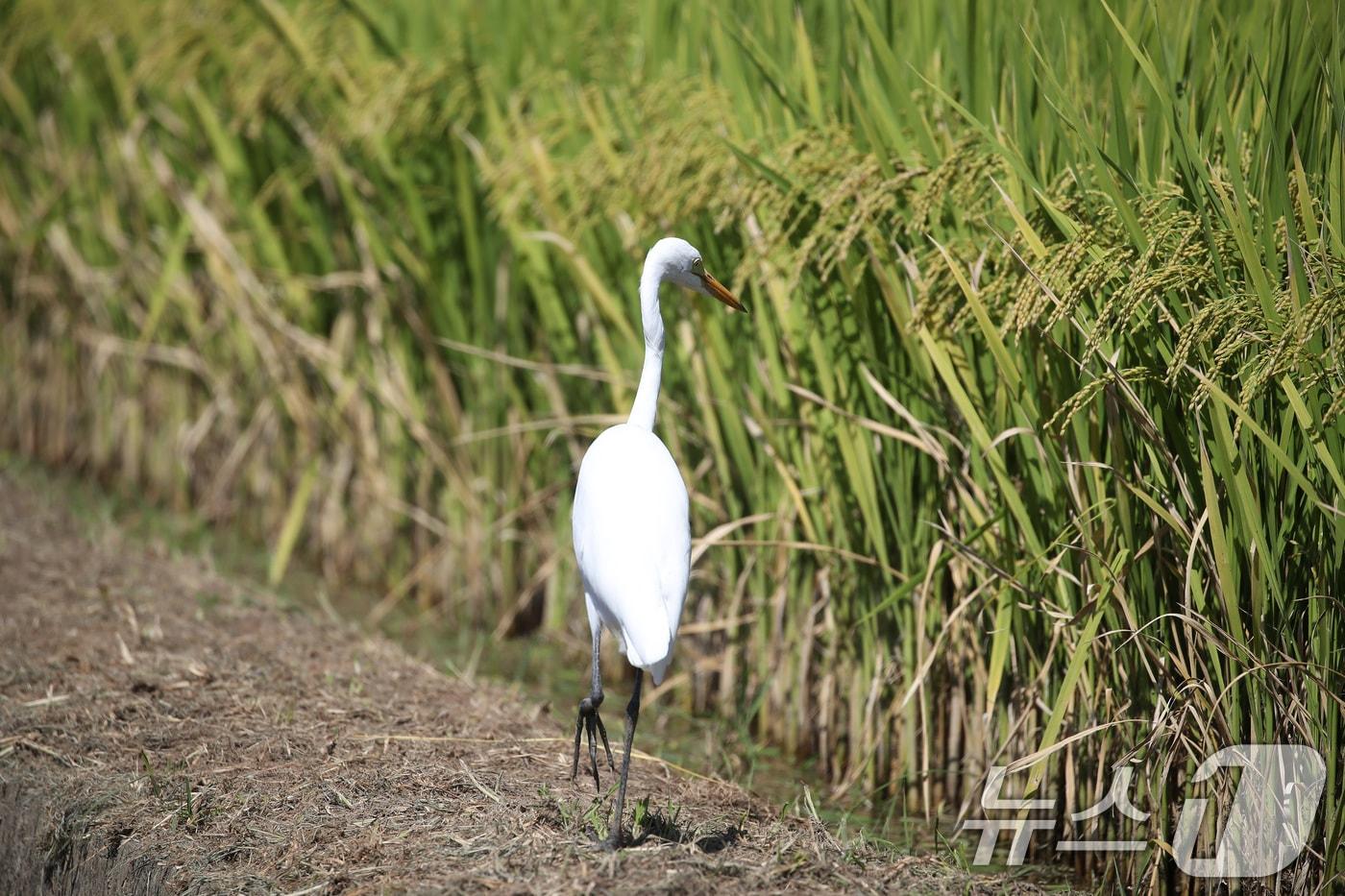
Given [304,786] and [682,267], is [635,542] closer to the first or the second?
[682,267]

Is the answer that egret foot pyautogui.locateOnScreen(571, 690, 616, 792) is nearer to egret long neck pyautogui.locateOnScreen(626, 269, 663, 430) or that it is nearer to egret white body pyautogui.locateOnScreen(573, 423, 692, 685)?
egret white body pyautogui.locateOnScreen(573, 423, 692, 685)

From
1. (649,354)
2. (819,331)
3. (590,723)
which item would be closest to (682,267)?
(649,354)

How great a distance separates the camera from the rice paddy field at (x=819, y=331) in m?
2.79

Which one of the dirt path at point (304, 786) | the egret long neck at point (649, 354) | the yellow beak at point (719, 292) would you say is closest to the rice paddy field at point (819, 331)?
the yellow beak at point (719, 292)

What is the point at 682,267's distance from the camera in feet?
10.5

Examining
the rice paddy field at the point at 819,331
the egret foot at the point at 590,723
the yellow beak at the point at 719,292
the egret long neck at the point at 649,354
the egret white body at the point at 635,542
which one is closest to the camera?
the egret white body at the point at 635,542

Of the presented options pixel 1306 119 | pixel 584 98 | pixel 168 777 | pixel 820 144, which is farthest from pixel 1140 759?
pixel 584 98

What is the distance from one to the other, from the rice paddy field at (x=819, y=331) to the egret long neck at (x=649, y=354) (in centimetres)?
44

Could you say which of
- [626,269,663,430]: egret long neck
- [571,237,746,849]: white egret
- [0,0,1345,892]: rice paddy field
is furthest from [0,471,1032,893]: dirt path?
[626,269,663,430]: egret long neck

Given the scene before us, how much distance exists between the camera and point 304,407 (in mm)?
5598

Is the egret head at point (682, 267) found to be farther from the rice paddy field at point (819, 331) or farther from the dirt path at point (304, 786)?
the dirt path at point (304, 786)

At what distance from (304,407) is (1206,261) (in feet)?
12.9

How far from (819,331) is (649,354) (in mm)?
803

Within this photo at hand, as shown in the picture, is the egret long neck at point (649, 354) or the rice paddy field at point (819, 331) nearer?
the rice paddy field at point (819, 331)
